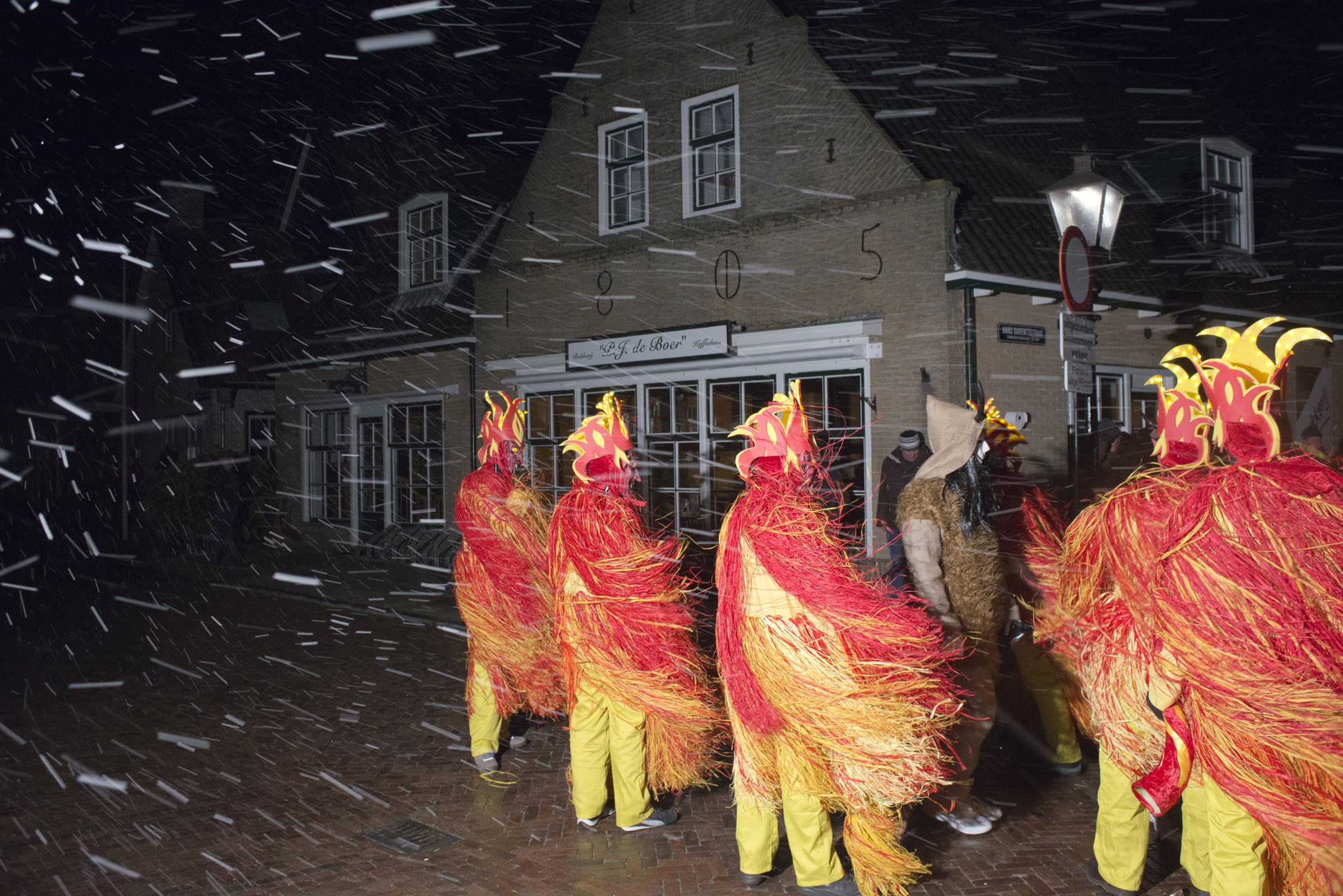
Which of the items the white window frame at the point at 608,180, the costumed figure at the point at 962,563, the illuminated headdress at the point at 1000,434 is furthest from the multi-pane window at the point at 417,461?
the costumed figure at the point at 962,563

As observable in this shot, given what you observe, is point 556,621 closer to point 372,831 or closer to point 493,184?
point 372,831

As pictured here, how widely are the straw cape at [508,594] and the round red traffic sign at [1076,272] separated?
3.89m

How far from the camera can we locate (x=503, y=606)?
5238 millimetres

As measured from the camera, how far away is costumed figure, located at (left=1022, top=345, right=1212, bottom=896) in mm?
3238

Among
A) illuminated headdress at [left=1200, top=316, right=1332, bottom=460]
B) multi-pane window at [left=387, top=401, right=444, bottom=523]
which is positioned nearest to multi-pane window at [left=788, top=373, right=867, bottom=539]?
illuminated headdress at [left=1200, top=316, right=1332, bottom=460]

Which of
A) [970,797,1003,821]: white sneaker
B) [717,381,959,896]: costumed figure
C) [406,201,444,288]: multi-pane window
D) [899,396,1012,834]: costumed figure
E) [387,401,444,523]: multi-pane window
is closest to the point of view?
[717,381,959,896]: costumed figure

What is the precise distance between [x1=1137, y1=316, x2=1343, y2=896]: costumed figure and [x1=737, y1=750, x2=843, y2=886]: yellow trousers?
1247 millimetres

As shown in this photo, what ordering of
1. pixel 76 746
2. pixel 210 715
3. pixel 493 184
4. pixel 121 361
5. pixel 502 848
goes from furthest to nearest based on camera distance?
pixel 121 361 < pixel 493 184 < pixel 210 715 < pixel 76 746 < pixel 502 848

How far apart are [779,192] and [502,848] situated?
8334 millimetres

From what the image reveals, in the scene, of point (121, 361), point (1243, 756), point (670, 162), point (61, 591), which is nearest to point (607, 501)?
point (1243, 756)

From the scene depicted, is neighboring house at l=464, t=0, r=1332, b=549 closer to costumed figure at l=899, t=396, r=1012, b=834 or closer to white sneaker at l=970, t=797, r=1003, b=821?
costumed figure at l=899, t=396, r=1012, b=834

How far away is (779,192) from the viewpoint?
10680mm

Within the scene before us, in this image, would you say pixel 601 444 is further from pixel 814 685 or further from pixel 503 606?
pixel 814 685

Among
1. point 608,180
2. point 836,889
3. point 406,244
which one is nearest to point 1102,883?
point 836,889
